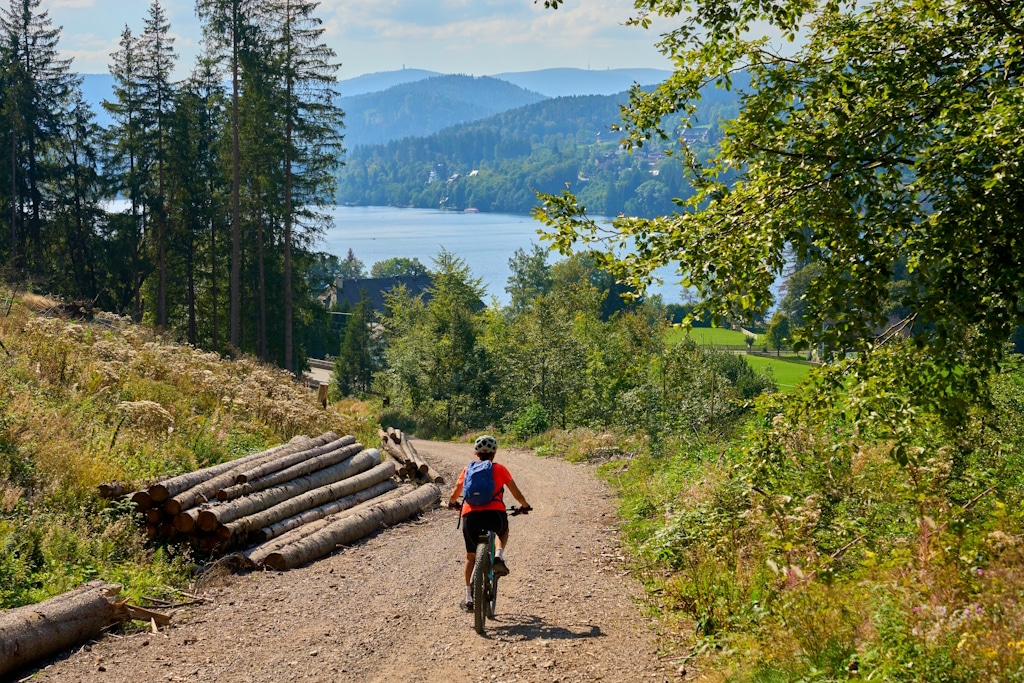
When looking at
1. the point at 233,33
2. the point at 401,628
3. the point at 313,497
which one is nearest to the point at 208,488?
the point at 313,497

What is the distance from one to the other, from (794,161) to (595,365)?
3183 cm

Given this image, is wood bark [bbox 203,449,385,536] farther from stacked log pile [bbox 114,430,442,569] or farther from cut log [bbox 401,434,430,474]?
cut log [bbox 401,434,430,474]

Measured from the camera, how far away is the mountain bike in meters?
7.99

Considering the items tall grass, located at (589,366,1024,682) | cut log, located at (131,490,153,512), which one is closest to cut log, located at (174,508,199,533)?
cut log, located at (131,490,153,512)

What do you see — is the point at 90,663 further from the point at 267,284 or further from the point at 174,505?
the point at 267,284

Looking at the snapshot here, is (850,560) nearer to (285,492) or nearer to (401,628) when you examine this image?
(401,628)

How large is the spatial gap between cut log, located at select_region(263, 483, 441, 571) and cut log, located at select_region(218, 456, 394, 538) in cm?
51

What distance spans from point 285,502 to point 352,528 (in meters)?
1.06

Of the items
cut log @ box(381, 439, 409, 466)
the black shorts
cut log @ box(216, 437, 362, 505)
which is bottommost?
cut log @ box(381, 439, 409, 466)

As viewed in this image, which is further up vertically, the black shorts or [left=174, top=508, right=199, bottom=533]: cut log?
the black shorts

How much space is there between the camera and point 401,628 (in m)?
8.38

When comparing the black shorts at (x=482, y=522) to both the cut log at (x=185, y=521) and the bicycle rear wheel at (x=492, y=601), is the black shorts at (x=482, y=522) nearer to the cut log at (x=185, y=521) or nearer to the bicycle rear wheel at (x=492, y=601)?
the bicycle rear wheel at (x=492, y=601)

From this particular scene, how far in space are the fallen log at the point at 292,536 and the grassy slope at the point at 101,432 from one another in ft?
2.18

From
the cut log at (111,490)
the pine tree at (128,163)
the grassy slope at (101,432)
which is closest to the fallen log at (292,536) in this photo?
the grassy slope at (101,432)
